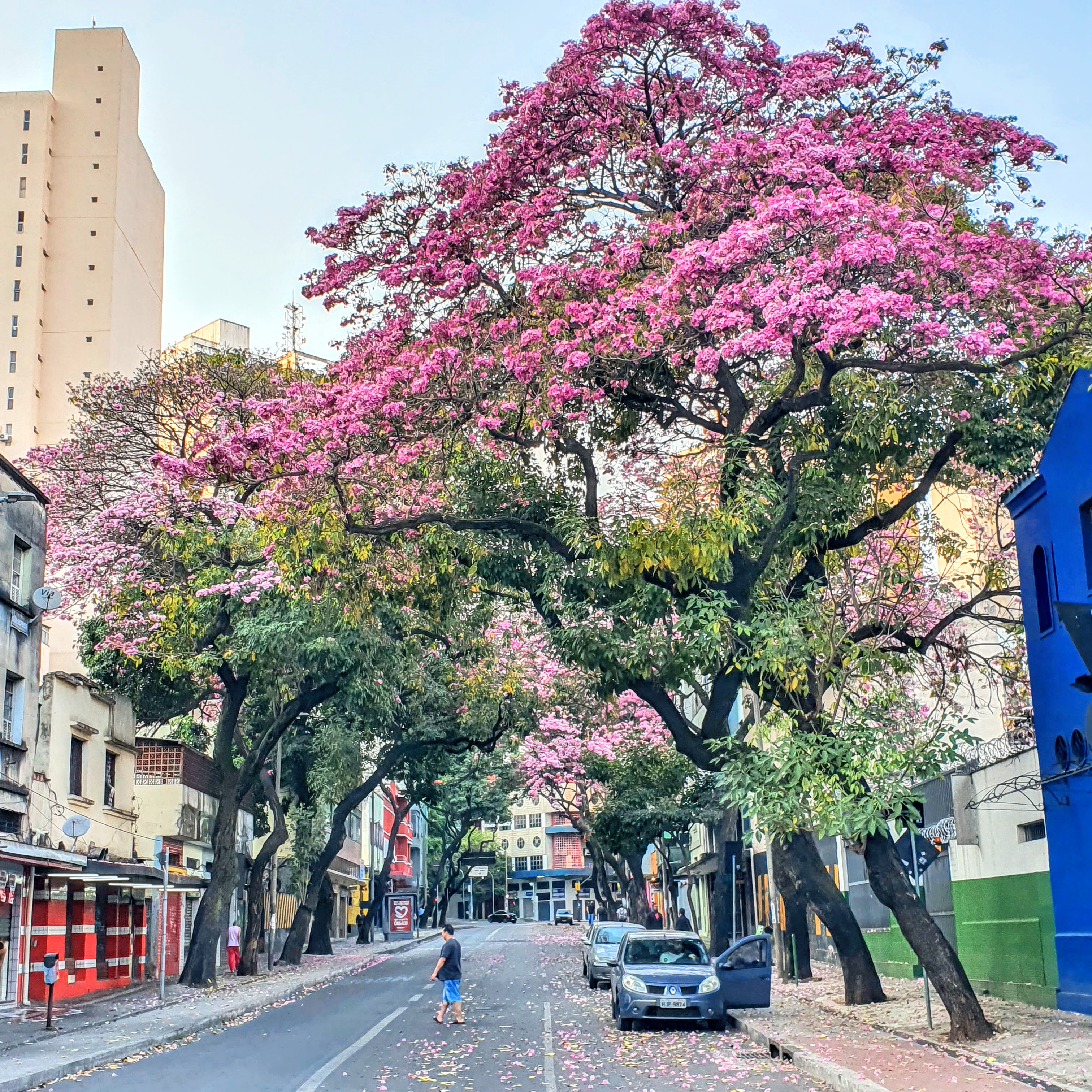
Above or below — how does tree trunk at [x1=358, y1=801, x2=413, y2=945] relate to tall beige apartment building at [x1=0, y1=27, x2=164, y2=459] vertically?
below

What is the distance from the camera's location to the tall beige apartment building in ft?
221

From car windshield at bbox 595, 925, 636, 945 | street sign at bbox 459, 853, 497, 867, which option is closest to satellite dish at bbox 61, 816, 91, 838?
car windshield at bbox 595, 925, 636, 945

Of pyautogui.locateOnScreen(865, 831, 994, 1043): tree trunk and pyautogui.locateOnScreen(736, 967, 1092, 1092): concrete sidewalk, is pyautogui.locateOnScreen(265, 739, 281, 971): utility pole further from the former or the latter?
pyautogui.locateOnScreen(865, 831, 994, 1043): tree trunk

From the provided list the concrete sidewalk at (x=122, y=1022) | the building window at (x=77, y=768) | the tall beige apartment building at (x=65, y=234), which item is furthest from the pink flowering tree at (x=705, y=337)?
the tall beige apartment building at (x=65, y=234)

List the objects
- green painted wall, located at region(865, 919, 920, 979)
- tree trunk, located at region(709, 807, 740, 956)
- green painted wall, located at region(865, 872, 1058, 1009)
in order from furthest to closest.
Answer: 1. tree trunk, located at region(709, 807, 740, 956)
2. green painted wall, located at region(865, 919, 920, 979)
3. green painted wall, located at region(865, 872, 1058, 1009)

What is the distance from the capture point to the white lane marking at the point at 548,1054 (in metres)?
12.5

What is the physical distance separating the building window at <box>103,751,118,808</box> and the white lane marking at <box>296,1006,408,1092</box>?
12036mm

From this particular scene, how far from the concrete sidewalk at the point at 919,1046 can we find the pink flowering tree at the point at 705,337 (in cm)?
86

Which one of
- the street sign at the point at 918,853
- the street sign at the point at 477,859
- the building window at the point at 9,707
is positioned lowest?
the street sign at the point at 477,859

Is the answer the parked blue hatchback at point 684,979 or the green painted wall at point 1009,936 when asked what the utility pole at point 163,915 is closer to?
the parked blue hatchback at point 684,979

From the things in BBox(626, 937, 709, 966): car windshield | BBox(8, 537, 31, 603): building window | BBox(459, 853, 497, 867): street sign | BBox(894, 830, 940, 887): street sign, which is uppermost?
BBox(8, 537, 31, 603): building window

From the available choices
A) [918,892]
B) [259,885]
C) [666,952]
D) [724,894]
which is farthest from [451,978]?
[259,885]

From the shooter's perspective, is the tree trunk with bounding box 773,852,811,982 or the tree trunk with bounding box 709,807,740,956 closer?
the tree trunk with bounding box 773,852,811,982

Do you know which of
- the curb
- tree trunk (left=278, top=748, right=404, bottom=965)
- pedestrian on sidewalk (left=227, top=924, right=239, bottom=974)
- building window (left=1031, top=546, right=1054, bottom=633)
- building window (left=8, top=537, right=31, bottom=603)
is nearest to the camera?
the curb
